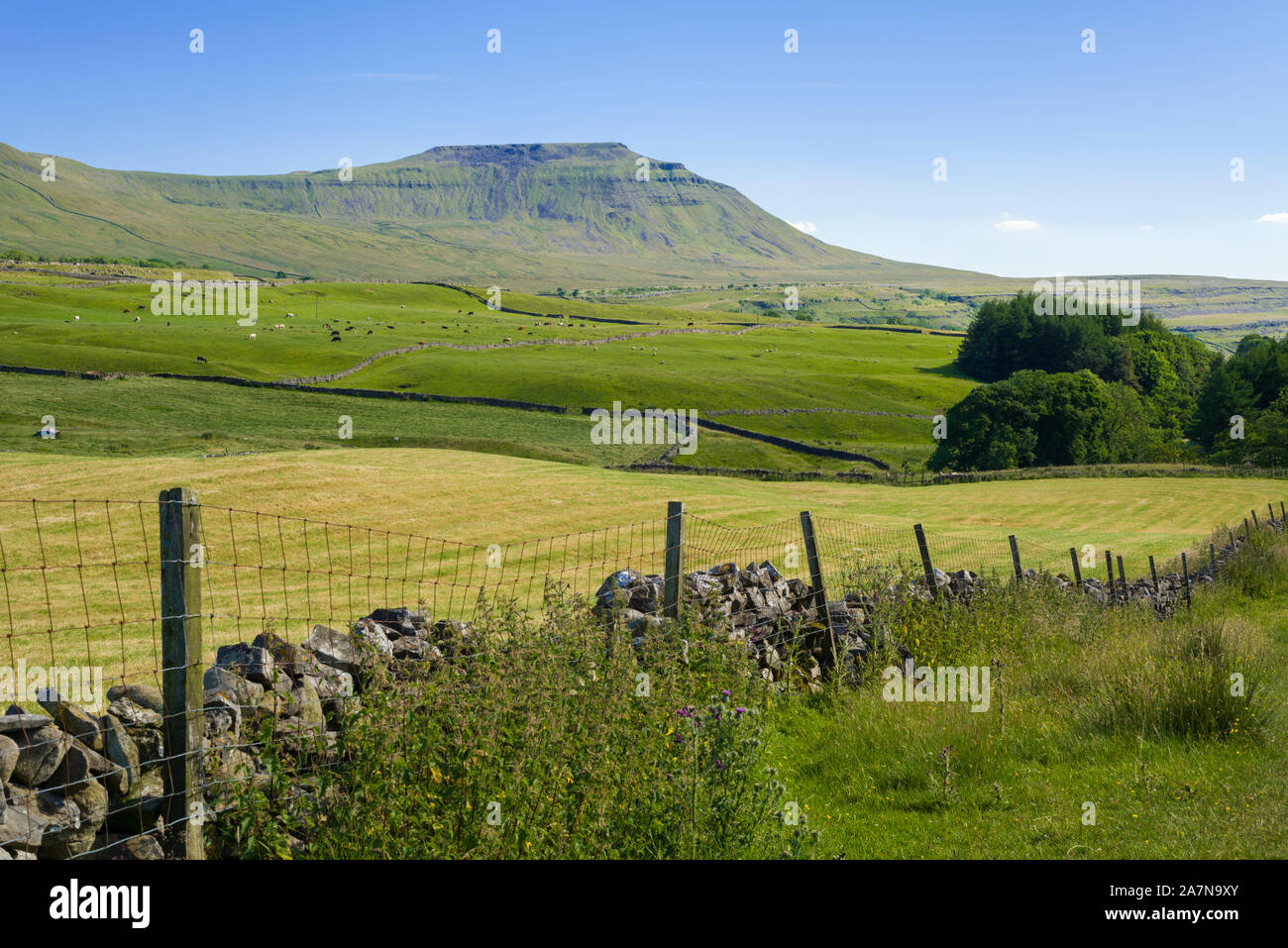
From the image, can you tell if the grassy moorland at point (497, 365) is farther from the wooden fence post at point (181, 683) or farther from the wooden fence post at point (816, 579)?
the wooden fence post at point (181, 683)

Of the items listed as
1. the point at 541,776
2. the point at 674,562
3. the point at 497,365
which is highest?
the point at 497,365

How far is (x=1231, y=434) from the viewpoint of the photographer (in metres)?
81.4

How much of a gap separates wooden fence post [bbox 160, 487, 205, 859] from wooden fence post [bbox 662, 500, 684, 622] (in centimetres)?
506

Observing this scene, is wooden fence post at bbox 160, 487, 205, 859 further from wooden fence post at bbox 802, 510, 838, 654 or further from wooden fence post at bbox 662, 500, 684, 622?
wooden fence post at bbox 802, 510, 838, 654

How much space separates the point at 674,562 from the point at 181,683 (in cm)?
527

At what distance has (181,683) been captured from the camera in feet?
18.1

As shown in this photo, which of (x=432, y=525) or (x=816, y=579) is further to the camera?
(x=432, y=525)

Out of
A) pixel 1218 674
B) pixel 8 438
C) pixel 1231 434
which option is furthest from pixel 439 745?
pixel 1231 434

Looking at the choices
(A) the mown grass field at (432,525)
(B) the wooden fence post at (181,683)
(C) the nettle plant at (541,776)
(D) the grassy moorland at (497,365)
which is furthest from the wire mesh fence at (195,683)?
(D) the grassy moorland at (497,365)

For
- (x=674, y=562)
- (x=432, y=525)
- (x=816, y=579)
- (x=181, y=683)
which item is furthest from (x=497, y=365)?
(x=181, y=683)

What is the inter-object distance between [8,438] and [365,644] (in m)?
53.3

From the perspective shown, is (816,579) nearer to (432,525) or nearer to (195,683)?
(195,683)

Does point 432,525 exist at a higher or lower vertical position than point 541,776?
lower

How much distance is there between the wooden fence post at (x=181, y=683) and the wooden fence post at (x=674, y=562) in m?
5.06
